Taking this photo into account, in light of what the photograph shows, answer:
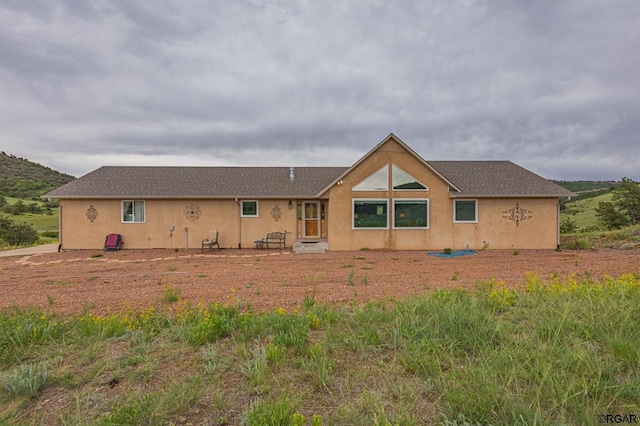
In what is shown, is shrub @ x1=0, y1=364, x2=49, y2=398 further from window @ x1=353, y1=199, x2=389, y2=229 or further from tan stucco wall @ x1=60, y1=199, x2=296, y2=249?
tan stucco wall @ x1=60, y1=199, x2=296, y2=249

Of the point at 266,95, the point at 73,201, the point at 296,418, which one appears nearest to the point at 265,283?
the point at 296,418

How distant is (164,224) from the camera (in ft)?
52.5

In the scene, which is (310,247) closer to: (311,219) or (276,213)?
(311,219)

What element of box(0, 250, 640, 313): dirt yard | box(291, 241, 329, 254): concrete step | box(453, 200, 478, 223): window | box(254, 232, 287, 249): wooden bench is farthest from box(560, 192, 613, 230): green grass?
box(254, 232, 287, 249): wooden bench

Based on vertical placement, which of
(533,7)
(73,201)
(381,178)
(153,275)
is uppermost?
(533,7)

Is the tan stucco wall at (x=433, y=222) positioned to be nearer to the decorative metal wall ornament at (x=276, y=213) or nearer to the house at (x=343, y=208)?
the house at (x=343, y=208)

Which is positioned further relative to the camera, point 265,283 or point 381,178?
point 381,178

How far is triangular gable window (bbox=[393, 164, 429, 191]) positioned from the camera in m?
14.8

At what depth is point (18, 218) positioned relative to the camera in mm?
35156

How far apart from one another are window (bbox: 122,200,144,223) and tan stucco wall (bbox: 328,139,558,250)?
32.5 ft

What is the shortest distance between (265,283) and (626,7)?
16972mm

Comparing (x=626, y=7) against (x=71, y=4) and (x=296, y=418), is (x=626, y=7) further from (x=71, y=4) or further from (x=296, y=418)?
(x=71, y=4)

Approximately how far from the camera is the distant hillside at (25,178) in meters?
49.5
